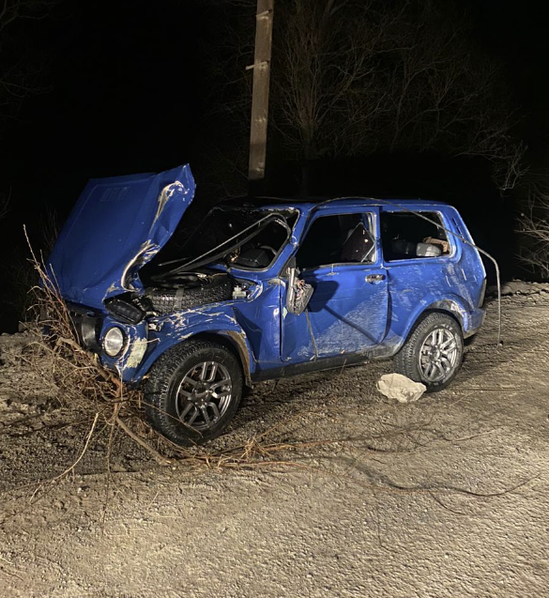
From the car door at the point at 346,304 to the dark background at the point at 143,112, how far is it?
1485 centimetres

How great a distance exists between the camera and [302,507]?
4.35 metres

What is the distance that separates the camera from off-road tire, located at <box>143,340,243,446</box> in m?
4.89

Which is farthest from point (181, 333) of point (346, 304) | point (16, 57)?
point (16, 57)

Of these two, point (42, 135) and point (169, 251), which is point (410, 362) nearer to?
point (169, 251)

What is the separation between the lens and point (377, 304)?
602cm

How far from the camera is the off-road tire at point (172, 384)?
4891mm

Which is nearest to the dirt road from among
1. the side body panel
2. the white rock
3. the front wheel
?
the white rock

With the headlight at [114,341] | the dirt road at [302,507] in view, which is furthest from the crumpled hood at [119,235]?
the dirt road at [302,507]

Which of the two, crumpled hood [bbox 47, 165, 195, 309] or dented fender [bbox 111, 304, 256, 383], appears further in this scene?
crumpled hood [bbox 47, 165, 195, 309]

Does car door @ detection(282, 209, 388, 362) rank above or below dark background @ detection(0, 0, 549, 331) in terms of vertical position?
below

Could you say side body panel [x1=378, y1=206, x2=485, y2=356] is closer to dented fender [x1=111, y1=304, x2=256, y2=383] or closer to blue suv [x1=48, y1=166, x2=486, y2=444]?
blue suv [x1=48, y1=166, x2=486, y2=444]

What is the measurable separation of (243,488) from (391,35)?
16.7 metres

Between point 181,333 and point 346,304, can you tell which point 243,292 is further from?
point 346,304

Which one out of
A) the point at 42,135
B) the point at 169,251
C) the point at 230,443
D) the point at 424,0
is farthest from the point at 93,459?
the point at 42,135
